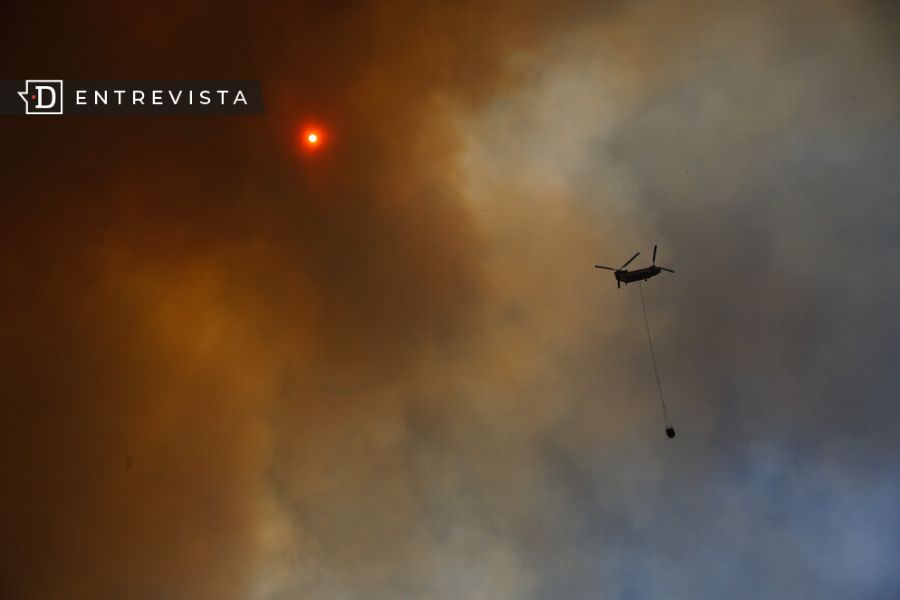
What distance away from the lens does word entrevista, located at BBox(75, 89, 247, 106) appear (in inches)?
835

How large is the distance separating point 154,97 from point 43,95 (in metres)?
4.53

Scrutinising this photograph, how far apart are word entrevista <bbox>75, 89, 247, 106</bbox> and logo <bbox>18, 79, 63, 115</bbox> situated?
2.12 feet

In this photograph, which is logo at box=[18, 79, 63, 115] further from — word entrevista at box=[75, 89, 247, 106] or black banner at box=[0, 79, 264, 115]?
word entrevista at box=[75, 89, 247, 106]

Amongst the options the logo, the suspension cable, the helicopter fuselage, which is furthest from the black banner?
the suspension cable

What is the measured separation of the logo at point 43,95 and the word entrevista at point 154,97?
0.65 m

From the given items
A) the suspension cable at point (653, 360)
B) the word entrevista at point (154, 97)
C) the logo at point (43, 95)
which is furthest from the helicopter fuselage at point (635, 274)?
the logo at point (43, 95)

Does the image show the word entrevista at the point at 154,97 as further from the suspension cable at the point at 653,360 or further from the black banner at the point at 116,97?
the suspension cable at the point at 653,360

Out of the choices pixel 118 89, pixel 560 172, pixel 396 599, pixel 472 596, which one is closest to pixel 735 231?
pixel 560 172

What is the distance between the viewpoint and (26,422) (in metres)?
23.9

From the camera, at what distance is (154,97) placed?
70.1 ft

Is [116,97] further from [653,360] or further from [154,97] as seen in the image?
[653,360]

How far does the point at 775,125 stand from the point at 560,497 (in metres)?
19.5

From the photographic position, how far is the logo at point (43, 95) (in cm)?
2170

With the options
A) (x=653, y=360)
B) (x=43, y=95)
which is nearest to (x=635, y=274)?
(x=653, y=360)
